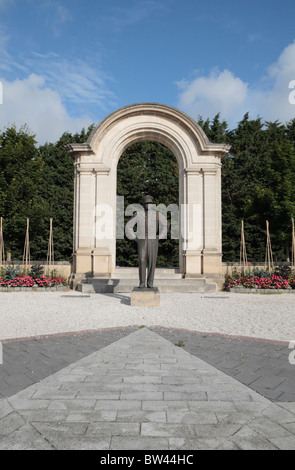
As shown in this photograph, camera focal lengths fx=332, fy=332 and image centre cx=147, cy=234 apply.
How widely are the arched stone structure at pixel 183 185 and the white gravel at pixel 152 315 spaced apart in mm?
3060

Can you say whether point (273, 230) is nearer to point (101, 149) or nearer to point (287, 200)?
point (287, 200)

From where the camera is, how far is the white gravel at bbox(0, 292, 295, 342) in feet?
19.6

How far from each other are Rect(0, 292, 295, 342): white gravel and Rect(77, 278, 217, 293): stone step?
1.31 metres

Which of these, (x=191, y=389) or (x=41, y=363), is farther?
(x=41, y=363)

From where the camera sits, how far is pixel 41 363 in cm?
391

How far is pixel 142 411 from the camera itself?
106 inches

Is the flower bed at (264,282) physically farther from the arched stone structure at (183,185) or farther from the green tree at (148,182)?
the green tree at (148,182)

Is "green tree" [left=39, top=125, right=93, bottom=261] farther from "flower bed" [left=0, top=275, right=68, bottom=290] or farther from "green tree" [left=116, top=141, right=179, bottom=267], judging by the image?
"flower bed" [left=0, top=275, right=68, bottom=290]

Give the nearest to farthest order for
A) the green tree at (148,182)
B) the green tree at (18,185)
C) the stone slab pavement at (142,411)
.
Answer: the stone slab pavement at (142,411) < the green tree at (18,185) < the green tree at (148,182)

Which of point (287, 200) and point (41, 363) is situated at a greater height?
point (287, 200)

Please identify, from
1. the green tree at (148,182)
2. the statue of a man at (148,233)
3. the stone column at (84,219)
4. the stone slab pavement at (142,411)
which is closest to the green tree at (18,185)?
the green tree at (148,182)

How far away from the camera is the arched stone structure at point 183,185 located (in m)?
13.5
